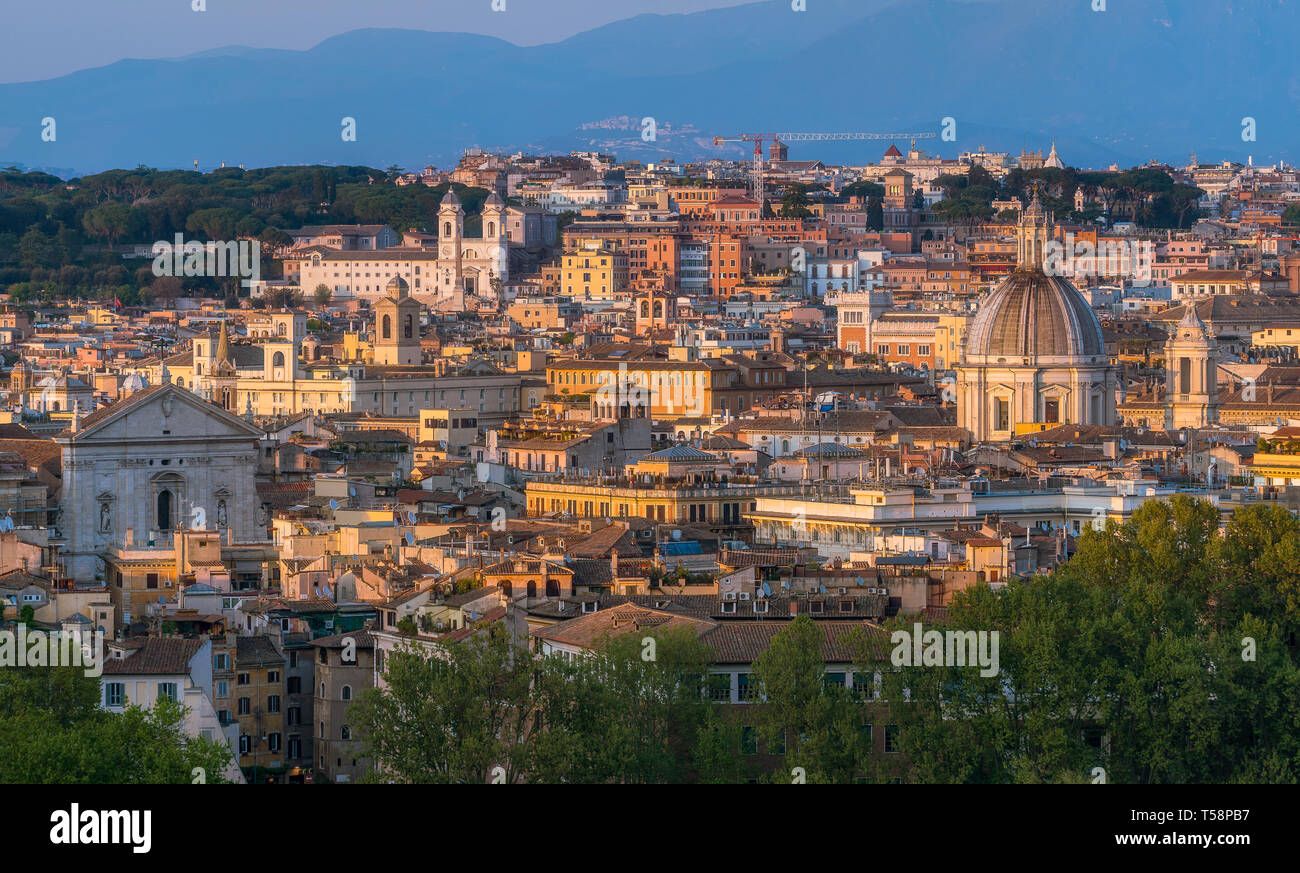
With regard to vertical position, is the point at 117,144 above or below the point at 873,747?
above

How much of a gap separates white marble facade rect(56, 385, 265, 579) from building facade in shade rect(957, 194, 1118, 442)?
74.2ft

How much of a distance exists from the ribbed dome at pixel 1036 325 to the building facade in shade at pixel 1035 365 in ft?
0.07

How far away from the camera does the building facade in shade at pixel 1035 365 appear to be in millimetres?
74062

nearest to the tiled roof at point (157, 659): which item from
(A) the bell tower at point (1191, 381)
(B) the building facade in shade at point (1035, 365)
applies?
(B) the building facade in shade at point (1035, 365)

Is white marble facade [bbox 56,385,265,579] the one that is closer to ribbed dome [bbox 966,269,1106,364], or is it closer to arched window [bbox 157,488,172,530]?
arched window [bbox 157,488,172,530]

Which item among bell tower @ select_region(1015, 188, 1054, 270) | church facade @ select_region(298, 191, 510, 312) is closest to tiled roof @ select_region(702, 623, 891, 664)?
bell tower @ select_region(1015, 188, 1054, 270)

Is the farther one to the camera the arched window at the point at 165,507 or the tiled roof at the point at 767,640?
the arched window at the point at 165,507

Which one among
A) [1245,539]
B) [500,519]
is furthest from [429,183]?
[1245,539]

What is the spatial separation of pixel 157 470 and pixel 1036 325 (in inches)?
1030

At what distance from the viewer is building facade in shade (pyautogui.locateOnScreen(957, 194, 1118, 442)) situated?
74.1 metres

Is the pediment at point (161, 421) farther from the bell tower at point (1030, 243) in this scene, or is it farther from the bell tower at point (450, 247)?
the bell tower at point (450, 247)

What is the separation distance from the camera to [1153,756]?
28969 millimetres

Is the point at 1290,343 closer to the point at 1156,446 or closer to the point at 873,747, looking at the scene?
the point at 1156,446
